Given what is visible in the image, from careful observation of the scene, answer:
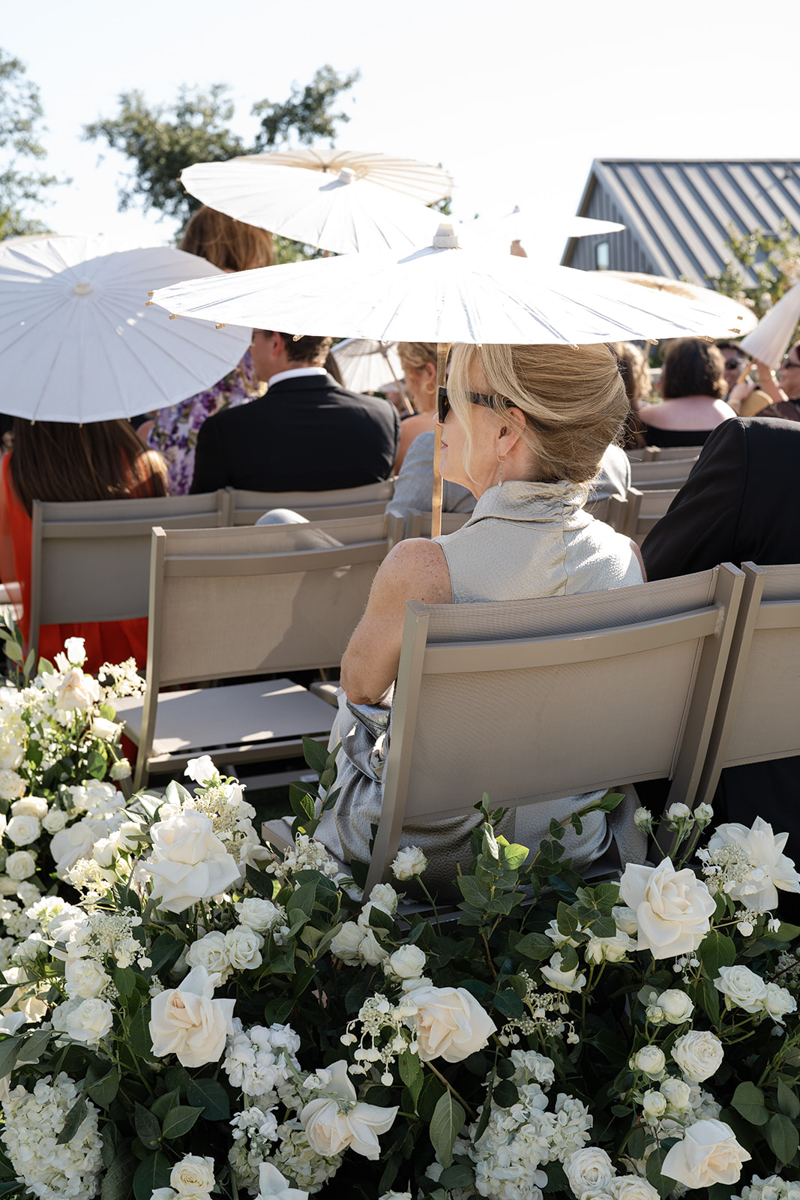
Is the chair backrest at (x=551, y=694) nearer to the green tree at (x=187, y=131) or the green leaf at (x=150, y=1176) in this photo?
the green leaf at (x=150, y=1176)

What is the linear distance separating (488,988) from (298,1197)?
1.23ft

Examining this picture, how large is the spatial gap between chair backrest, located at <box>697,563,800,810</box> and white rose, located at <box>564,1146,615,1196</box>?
78cm

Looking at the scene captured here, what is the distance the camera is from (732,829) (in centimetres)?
161

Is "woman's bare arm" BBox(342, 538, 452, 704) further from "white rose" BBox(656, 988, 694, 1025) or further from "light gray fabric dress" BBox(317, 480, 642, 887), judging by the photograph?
"white rose" BBox(656, 988, 694, 1025)

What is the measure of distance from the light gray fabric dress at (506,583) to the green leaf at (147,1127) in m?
0.59

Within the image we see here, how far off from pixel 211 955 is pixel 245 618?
1285 millimetres

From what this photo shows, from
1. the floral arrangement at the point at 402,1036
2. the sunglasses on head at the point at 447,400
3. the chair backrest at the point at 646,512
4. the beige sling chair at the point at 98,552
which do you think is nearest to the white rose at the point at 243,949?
the floral arrangement at the point at 402,1036

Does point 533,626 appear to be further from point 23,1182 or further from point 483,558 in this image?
point 23,1182

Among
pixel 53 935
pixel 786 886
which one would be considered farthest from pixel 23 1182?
pixel 786 886

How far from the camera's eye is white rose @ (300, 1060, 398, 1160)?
1289 mm

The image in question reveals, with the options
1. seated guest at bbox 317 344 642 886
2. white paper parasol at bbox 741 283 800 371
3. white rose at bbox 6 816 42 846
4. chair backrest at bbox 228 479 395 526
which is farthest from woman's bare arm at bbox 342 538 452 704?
white paper parasol at bbox 741 283 800 371

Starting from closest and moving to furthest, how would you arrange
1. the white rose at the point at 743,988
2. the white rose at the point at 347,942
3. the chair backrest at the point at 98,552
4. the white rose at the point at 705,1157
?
the white rose at the point at 705,1157 → the white rose at the point at 743,988 → the white rose at the point at 347,942 → the chair backrest at the point at 98,552

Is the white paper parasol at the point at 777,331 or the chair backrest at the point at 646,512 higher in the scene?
the white paper parasol at the point at 777,331

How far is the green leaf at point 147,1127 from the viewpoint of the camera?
131cm
